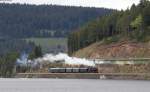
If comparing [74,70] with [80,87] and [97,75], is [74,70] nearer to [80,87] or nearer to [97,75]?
[97,75]

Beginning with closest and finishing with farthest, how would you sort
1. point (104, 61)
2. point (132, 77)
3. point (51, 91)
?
1. point (51, 91)
2. point (132, 77)
3. point (104, 61)

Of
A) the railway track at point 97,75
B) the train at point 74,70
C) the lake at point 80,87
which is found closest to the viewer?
the lake at point 80,87

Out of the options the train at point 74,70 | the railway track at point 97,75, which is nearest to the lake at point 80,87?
the railway track at point 97,75

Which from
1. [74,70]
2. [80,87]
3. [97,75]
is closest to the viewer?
[80,87]

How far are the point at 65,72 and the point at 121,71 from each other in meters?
13.8

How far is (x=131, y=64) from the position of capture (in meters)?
177

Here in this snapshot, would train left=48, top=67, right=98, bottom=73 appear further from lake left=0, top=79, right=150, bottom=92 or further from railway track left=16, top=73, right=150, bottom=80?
lake left=0, top=79, right=150, bottom=92

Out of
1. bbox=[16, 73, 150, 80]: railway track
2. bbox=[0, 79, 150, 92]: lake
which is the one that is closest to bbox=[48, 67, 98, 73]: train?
bbox=[16, 73, 150, 80]: railway track

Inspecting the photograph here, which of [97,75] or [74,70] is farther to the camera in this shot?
[74,70]

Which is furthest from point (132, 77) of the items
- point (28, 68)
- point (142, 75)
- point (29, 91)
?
point (29, 91)

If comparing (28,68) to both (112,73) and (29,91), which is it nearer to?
(112,73)

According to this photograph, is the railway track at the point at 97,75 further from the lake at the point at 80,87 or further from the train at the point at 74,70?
the lake at the point at 80,87

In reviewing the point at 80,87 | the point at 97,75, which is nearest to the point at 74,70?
the point at 97,75

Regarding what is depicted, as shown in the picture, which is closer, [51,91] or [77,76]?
[51,91]
